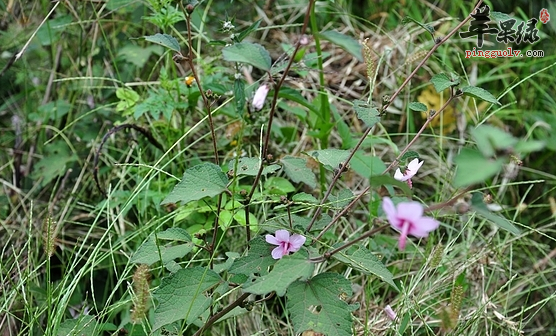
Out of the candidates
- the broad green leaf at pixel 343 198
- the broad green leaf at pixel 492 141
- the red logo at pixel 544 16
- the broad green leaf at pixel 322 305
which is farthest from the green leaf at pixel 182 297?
the red logo at pixel 544 16

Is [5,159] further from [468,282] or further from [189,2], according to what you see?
[468,282]

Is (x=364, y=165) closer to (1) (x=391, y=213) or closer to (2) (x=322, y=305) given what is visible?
(2) (x=322, y=305)

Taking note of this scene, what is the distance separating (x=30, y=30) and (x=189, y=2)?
115cm

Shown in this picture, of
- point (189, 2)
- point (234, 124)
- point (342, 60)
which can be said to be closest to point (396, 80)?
point (342, 60)

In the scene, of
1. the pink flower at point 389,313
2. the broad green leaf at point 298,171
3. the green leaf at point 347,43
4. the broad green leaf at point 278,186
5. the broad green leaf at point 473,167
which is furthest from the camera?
the broad green leaf at point 278,186

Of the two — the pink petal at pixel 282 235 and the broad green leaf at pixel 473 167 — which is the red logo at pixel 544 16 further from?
the broad green leaf at pixel 473 167

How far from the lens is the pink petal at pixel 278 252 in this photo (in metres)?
0.95

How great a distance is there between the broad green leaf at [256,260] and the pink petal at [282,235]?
31 millimetres

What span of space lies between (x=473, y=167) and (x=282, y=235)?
1.27ft

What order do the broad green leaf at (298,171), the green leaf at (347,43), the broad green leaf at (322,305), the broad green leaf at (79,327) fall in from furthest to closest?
1. the broad green leaf at (79,327)
2. the broad green leaf at (298,171)
3. the broad green leaf at (322,305)
4. the green leaf at (347,43)

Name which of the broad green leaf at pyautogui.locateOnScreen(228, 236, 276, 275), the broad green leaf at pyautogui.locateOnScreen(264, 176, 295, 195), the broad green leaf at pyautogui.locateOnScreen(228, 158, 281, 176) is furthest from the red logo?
the broad green leaf at pyautogui.locateOnScreen(228, 236, 276, 275)

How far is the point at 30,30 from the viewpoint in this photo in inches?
76.1

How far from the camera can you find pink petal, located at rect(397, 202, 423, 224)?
2.26ft

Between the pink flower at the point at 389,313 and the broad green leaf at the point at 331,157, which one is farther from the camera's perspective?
the pink flower at the point at 389,313
